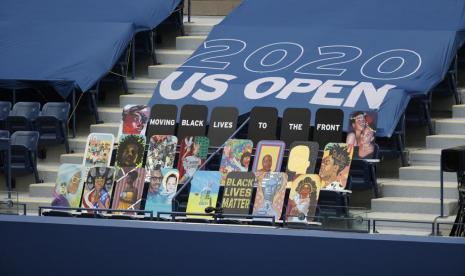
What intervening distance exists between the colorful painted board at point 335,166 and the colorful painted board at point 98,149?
2376 millimetres

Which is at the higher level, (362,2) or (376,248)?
(362,2)

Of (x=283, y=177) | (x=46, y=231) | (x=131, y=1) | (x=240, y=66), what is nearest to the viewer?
(x=46, y=231)

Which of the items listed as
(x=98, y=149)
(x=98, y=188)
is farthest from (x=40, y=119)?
(x=98, y=188)

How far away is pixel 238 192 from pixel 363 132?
5.41 feet

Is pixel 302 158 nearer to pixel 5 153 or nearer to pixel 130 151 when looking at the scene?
pixel 130 151

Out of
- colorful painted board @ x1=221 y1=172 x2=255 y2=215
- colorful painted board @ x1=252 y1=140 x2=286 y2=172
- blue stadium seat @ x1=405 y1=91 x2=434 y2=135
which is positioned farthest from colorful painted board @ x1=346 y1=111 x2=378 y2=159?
colorful painted board @ x1=221 y1=172 x2=255 y2=215

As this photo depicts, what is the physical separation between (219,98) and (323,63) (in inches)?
48.2

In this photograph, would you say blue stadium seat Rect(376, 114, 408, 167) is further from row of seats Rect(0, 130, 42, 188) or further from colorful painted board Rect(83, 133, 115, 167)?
row of seats Rect(0, 130, 42, 188)

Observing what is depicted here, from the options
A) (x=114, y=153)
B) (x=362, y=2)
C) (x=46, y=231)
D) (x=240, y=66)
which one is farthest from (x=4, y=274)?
(x=362, y=2)

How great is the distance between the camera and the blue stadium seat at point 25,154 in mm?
17500

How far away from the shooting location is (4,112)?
18.4 metres

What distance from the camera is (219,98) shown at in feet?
58.1

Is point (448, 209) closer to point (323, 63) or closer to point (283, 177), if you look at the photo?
point (283, 177)

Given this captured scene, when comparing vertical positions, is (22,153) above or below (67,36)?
below
